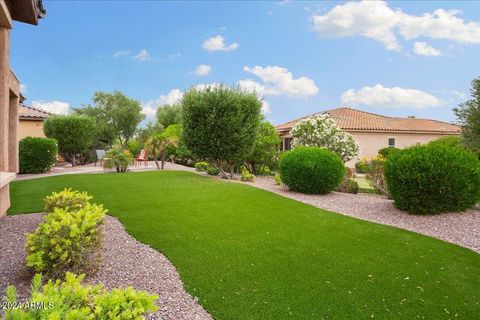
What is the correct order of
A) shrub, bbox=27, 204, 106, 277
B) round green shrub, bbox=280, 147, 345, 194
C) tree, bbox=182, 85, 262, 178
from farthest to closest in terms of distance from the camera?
tree, bbox=182, 85, 262, 178 → round green shrub, bbox=280, 147, 345, 194 → shrub, bbox=27, 204, 106, 277

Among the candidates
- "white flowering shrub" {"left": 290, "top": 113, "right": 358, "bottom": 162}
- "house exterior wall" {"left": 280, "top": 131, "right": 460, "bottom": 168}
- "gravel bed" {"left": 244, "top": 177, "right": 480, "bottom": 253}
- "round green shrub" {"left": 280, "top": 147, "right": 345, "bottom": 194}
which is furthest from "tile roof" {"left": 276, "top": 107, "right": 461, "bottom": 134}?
"gravel bed" {"left": 244, "top": 177, "right": 480, "bottom": 253}

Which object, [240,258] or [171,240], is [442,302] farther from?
[171,240]

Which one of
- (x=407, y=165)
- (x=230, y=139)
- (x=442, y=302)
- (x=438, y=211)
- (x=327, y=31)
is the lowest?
(x=442, y=302)

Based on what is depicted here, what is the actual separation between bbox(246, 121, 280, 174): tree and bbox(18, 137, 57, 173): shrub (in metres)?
11.1

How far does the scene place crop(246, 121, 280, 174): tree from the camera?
1792 cm

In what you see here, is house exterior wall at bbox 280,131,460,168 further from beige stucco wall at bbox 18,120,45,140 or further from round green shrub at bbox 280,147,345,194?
beige stucco wall at bbox 18,120,45,140

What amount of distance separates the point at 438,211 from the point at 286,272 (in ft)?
17.5

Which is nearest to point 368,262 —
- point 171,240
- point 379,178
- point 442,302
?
point 442,302

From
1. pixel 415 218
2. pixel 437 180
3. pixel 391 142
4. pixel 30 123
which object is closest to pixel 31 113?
pixel 30 123

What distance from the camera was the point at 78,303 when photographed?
2.40 metres

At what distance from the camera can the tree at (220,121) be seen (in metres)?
14.5

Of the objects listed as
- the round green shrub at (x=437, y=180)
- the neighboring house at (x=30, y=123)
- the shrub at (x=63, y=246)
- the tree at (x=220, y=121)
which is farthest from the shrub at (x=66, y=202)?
the neighboring house at (x=30, y=123)

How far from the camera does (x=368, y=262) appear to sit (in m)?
5.31

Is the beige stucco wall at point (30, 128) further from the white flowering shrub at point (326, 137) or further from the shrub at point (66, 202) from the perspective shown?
the shrub at point (66, 202)
